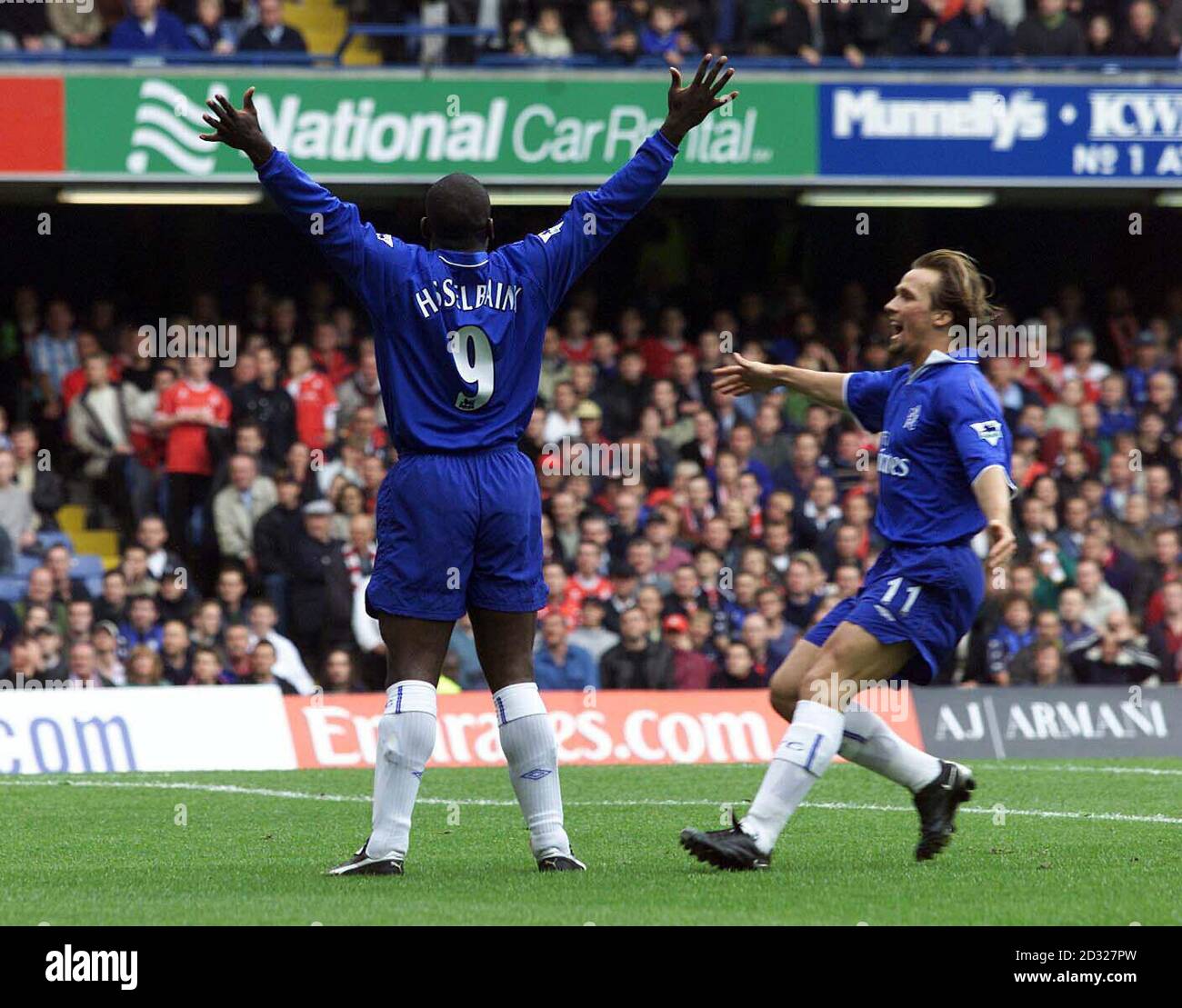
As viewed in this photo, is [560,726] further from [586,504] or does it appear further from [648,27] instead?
[648,27]

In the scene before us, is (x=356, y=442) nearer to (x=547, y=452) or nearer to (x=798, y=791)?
(x=547, y=452)

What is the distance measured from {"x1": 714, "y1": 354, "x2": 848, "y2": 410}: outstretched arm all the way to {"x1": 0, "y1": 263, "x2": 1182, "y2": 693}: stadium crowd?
7.17m

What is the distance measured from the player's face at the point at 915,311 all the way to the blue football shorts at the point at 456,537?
1.46 m

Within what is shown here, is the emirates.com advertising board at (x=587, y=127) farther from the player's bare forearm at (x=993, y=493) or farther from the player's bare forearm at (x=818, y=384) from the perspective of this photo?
the player's bare forearm at (x=993, y=493)

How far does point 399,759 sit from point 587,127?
1150cm

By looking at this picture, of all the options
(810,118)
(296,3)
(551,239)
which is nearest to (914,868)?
(551,239)

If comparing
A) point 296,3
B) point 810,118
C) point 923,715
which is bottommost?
point 923,715

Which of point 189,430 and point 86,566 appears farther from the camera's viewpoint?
point 189,430

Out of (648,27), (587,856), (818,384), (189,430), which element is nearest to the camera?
(587,856)

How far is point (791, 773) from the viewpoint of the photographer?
282 inches

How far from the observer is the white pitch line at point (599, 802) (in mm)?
9609

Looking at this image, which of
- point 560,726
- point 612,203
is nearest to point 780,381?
point 612,203

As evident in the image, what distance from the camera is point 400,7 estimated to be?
1877 centimetres

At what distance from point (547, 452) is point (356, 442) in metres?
1.53
